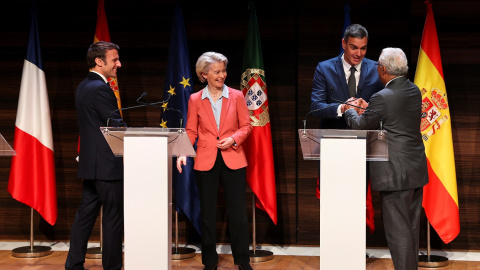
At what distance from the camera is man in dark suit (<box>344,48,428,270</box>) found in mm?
3783

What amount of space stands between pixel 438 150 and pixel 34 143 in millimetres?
3476

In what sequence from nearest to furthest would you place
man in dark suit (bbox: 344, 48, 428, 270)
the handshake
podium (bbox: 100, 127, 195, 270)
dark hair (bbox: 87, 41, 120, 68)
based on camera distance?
podium (bbox: 100, 127, 195, 270) → man in dark suit (bbox: 344, 48, 428, 270) → the handshake → dark hair (bbox: 87, 41, 120, 68)

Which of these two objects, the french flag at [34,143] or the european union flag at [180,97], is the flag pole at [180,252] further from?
the french flag at [34,143]

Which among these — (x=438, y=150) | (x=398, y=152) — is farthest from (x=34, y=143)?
(x=438, y=150)

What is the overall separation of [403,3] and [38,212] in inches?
151

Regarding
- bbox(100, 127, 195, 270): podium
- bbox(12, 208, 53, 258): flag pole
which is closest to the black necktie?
bbox(100, 127, 195, 270): podium

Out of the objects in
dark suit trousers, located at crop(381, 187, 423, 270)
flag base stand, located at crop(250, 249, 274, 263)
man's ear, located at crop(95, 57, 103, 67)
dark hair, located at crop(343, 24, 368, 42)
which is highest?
dark hair, located at crop(343, 24, 368, 42)

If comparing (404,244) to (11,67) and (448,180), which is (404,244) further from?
(11,67)

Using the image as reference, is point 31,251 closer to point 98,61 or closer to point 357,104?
point 98,61

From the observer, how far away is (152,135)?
3596 millimetres

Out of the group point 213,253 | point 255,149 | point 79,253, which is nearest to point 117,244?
point 79,253

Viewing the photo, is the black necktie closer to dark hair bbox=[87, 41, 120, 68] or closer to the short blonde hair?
the short blonde hair

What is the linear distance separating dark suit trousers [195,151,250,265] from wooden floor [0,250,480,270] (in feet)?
1.10

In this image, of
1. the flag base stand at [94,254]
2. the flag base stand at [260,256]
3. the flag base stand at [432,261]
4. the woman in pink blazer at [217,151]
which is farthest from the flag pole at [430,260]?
the flag base stand at [94,254]
